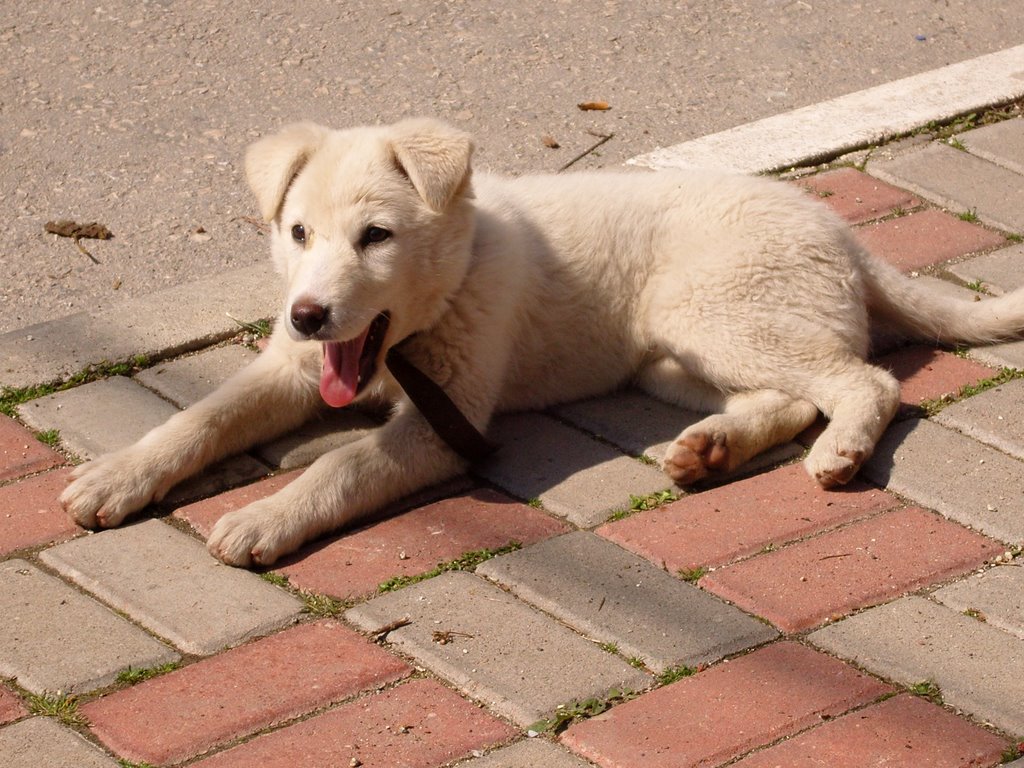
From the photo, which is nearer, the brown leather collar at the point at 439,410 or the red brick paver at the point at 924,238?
the brown leather collar at the point at 439,410

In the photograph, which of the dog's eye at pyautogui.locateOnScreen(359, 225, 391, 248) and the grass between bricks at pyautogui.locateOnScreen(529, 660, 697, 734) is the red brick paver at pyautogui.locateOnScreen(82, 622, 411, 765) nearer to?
the grass between bricks at pyautogui.locateOnScreen(529, 660, 697, 734)

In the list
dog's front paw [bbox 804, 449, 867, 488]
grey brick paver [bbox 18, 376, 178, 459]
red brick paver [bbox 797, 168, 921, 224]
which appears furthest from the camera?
red brick paver [bbox 797, 168, 921, 224]

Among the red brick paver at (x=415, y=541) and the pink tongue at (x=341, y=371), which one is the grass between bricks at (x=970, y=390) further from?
the pink tongue at (x=341, y=371)

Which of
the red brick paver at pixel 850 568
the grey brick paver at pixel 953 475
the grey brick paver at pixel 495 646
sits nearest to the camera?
the grey brick paver at pixel 495 646

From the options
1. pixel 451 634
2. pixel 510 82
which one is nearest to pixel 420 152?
pixel 451 634

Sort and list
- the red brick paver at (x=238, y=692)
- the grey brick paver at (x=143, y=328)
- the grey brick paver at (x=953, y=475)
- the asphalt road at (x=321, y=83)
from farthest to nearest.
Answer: the asphalt road at (x=321, y=83) → the grey brick paver at (x=143, y=328) → the grey brick paver at (x=953, y=475) → the red brick paver at (x=238, y=692)

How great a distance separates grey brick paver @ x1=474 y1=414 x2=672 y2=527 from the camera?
3480 mm

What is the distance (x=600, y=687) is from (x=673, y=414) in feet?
4.28

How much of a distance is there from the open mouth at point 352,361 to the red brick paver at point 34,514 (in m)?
0.63

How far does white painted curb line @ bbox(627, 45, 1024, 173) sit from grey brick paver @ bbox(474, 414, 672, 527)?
149 cm

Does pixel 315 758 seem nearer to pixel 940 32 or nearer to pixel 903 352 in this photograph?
pixel 903 352

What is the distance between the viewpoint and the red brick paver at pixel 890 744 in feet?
8.38

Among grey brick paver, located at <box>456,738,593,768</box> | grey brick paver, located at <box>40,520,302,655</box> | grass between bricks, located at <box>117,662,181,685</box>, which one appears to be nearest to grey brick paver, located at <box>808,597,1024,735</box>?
grey brick paver, located at <box>456,738,593,768</box>

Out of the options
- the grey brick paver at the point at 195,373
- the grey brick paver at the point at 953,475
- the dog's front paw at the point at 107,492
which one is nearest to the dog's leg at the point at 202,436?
the dog's front paw at the point at 107,492
